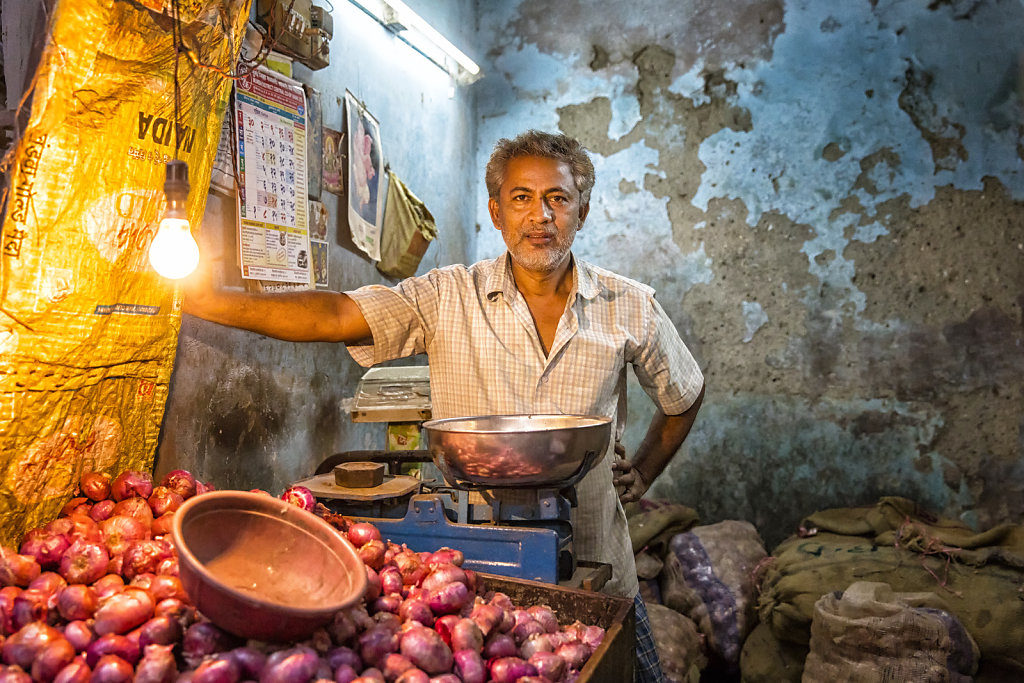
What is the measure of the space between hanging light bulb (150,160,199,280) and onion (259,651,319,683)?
74cm

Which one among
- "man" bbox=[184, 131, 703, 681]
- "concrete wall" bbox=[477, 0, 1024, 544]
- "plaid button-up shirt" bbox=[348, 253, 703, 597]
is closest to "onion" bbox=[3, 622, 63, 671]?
"man" bbox=[184, 131, 703, 681]

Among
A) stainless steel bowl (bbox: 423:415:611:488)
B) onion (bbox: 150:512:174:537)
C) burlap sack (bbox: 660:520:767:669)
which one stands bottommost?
burlap sack (bbox: 660:520:767:669)

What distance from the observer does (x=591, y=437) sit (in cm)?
153

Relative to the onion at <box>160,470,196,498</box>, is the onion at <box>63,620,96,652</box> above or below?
below

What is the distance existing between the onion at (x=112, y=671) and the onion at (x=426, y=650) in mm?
434

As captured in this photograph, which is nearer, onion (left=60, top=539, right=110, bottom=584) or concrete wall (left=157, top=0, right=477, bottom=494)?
onion (left=60, top=539, right=110, bottom=584)

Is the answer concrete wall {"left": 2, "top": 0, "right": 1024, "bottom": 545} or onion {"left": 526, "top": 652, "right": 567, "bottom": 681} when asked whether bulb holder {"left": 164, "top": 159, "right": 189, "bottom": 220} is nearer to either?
onion {"left": 526, "top": 652, "right": 567, "bottom": 681}

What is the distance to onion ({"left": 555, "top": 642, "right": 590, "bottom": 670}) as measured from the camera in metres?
1.28

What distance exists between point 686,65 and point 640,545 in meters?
3.13

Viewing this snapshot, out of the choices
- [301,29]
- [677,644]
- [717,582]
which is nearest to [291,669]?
[301,29]

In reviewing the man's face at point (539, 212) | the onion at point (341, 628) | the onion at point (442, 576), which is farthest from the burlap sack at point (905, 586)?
the onion at point (341, 628)

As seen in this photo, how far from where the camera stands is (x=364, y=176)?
11.3 ft

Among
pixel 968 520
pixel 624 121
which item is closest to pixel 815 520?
pixel 968 520

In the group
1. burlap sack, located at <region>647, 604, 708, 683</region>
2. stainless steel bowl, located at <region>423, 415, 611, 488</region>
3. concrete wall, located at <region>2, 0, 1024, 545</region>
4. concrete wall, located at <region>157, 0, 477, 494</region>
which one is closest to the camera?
stainless steel bowl, located at <region>423, 415, 611, 488</region>
